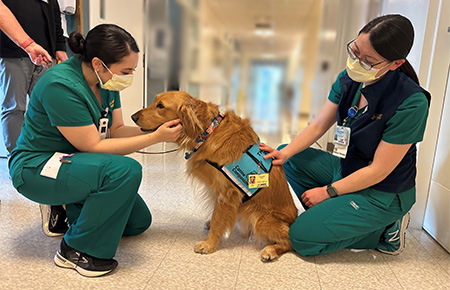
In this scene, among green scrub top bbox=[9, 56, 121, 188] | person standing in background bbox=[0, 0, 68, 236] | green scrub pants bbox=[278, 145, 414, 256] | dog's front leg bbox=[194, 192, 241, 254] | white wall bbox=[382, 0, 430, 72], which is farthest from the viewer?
person standing in background bbox=[0, 0, 68, 236]

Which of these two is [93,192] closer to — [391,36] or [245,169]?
[245,169]

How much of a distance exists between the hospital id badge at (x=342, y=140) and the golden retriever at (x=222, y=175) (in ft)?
1.07

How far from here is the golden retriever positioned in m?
1.61

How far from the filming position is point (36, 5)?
2240mm

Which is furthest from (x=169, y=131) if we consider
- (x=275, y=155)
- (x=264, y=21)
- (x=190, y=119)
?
(x=264, y=21)

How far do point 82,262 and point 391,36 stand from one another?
162cm

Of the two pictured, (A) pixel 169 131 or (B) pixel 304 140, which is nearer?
(A) pixel 169 131

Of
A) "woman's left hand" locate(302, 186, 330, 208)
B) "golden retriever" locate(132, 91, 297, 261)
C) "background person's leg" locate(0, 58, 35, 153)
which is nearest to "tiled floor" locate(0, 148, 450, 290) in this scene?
"golden retriever" locate(132, 91, 297, 261)

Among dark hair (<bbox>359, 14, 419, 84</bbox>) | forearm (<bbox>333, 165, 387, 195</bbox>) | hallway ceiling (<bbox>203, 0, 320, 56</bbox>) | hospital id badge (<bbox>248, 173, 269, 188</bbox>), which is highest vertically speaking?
hallway ceiling (<bbox>203, 0, 320, 56</bbox>)

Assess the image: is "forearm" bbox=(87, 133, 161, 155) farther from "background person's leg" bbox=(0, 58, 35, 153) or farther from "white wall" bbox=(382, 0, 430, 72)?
"white wall" bbox=(382, 0, 430, 72)

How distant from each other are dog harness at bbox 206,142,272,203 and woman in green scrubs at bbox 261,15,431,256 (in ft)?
0.37

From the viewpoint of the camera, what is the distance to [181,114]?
1598 mm

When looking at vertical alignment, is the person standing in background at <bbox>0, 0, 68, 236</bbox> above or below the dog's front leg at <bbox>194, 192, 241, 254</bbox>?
above

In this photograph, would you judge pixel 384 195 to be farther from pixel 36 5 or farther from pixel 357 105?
pixel 36 5
